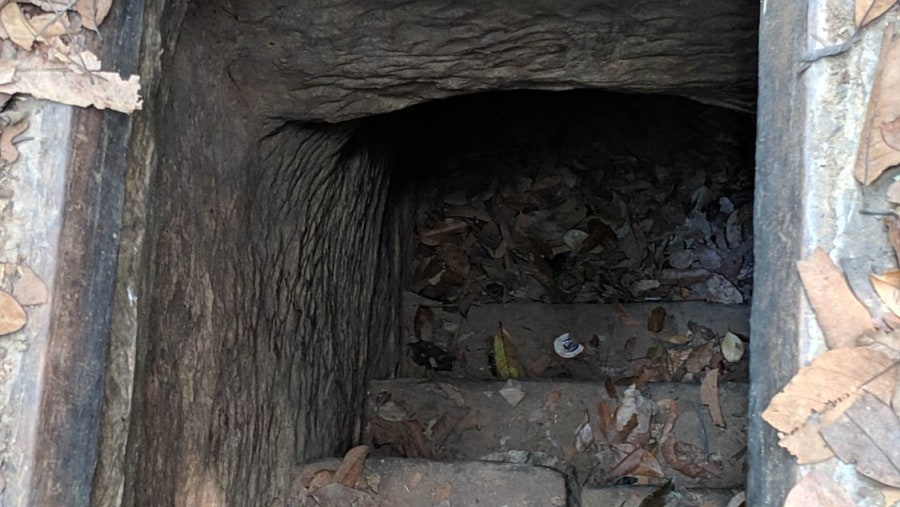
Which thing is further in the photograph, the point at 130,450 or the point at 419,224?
the point at 419,224

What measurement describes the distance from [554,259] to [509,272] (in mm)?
159

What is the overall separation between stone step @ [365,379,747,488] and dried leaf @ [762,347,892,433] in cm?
120

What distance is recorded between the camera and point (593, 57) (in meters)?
1.53

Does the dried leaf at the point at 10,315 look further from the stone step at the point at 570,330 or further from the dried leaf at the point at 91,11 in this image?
the stone step at the point at 570,330

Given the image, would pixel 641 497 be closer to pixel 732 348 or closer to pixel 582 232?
pixel 732 348

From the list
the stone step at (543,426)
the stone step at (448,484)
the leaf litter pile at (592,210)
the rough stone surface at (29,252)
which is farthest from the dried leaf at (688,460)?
the rough stone surface at (29,252)

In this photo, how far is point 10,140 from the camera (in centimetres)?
97

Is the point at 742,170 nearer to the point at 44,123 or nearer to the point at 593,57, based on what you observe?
the point at 593,57

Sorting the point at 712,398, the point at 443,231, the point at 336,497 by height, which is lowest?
the point at 336,497

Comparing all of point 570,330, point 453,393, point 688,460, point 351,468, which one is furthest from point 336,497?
point 570,330

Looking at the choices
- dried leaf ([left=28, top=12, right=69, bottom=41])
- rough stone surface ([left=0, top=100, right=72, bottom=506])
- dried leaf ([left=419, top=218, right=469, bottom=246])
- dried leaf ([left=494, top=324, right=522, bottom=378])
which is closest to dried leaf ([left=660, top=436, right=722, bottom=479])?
dried leaf ([left=494, top=324, right=522, bottom=378])

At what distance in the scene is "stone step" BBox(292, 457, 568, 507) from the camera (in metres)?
1.75

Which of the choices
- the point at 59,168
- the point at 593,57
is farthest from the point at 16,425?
the point at 593,57

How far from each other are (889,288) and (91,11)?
930mm
